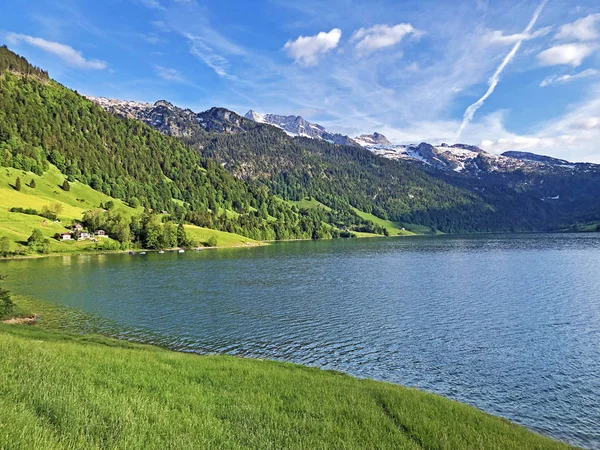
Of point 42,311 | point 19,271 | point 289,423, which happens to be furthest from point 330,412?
point 19,271

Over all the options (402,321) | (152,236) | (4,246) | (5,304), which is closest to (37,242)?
(4,246)

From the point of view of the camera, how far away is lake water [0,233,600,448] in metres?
34.8

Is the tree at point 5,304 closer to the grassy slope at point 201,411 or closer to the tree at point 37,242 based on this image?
the grassy slope at point 201,411

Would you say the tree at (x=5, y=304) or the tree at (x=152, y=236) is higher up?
the tree at (x=152, y=236)

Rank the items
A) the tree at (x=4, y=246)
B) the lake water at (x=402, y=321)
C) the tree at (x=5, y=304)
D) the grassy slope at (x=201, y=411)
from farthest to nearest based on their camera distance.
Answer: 1. the tree at (x=4, y=246)
2. the tree at (x=5, y=304)
3. the lake water at (x=402, y=321)
4. the grassy slope at (x=201, y=411)

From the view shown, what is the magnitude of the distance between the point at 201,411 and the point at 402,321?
47.4 m

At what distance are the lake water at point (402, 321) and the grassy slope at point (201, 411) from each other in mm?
13889

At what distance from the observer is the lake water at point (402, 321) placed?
34781mm

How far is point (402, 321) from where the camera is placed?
58.2 metres

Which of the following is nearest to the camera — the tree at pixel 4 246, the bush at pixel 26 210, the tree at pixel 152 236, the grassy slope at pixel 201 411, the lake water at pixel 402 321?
the grassy slope at pixel 201 411

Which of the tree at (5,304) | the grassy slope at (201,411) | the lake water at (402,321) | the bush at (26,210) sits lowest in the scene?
the lake water at (402,321)

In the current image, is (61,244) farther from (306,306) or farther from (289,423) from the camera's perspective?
(289,423)

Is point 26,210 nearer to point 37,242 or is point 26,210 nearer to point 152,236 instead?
point 37,242

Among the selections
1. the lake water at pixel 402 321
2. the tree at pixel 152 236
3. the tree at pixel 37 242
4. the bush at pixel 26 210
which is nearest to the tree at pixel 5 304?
the lake water at pixel 402 321
